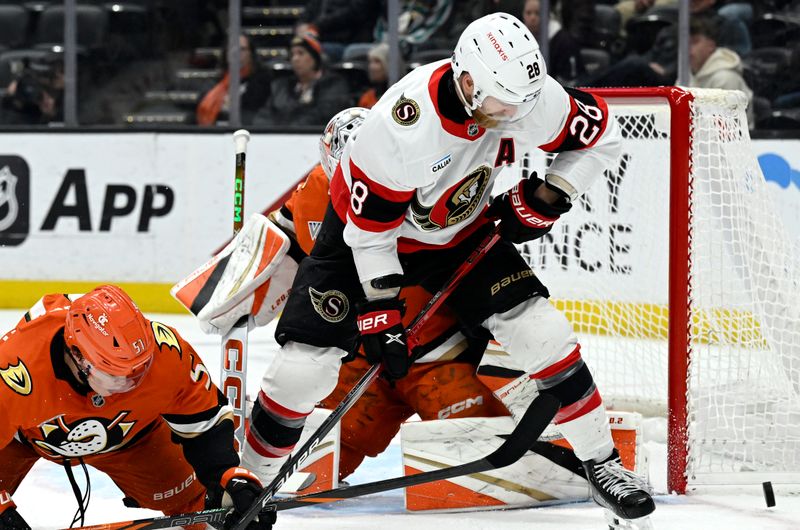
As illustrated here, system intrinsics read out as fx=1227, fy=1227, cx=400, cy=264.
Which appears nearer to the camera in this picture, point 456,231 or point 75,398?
point 75,398

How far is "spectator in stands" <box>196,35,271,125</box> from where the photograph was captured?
5793 mm

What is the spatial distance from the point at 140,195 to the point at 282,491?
299 centimetres

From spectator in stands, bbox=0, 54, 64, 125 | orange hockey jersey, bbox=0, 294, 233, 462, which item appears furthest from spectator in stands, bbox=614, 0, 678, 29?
orange hockey jersey, bbox=0, 294, 233, 462

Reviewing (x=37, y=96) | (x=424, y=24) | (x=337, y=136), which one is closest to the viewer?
(x=337, y=136)

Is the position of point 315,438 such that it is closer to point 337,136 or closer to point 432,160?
point 432,160

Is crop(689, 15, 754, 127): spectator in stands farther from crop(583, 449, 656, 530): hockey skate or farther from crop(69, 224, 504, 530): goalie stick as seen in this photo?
crop(583, 449, 656, 530): hockey skate

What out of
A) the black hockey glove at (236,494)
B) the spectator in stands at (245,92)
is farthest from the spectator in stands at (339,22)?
the black hockey glove at (236,494)

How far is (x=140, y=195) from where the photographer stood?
562 centimetres

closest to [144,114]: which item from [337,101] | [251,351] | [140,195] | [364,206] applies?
[140,195]

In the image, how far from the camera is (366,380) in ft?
8.61

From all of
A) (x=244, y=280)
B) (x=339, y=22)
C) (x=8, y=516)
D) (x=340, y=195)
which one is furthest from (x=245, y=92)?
(x=8, y=516)

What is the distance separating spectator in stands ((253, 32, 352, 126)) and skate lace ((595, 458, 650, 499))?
3.38 metres

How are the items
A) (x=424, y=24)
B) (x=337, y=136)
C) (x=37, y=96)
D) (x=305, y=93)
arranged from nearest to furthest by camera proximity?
1. (x=337, y=136)
2. (x=424, y=24)
3. (x=305, y=93)
4. (x=37, y=96)

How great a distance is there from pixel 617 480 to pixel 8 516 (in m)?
1.20
